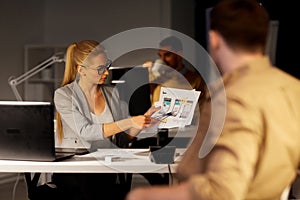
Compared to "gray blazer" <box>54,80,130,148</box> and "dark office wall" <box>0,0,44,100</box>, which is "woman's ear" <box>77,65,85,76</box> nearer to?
"gray blazer" <box>54,80,130,148</box>

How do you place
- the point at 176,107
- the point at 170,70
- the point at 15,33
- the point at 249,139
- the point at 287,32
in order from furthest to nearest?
the point at 287,32, the point at 15,33, the point at 170,70, the point at 176,107, the point at 249,139

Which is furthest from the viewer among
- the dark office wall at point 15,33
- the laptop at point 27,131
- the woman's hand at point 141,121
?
the dark office wall at point 15,33

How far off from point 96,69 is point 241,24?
5.64ft

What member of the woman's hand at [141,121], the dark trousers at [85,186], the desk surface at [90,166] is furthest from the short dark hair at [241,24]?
the dark trousers at [85,186]

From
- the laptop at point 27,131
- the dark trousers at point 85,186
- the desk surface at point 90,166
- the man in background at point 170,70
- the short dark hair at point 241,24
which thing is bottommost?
the dark trousers at point 85,186

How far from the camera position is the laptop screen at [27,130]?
2586 mm

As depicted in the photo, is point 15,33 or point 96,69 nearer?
point 96,69

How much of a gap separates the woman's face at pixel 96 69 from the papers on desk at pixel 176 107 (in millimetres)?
350

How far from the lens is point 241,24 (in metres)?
1.27

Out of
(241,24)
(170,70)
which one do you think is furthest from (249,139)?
(170,70)

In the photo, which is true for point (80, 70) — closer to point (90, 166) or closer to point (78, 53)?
point (78, 53)

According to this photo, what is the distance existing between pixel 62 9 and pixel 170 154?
4.40 metres

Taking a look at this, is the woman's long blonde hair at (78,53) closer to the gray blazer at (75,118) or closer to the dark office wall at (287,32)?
the gray blazer at (75,118)

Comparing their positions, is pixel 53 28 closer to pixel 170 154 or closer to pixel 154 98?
pixel 154 98
